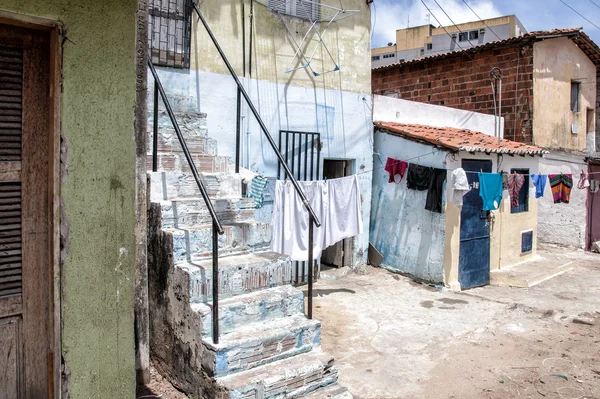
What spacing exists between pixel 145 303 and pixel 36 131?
215cm

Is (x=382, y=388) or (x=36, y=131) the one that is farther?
(x=382, y=388)

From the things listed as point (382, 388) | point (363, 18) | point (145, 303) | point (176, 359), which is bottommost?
point (382, 388)

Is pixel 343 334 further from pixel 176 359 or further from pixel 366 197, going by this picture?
pixel 366 197

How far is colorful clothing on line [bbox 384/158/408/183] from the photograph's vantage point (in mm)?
9523

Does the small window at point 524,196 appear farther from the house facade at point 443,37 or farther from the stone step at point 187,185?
the house facade at point 443,37

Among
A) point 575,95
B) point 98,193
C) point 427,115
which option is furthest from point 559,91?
point 98,193

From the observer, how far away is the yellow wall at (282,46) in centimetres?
745

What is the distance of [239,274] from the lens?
14.3ft

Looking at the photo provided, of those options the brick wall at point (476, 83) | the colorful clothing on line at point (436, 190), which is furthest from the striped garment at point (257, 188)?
the brick wall at point (476, 83)

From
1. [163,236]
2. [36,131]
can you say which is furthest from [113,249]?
[163,236]

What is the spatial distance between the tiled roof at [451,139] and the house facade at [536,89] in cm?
311

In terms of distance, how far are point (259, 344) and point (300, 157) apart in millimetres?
4954

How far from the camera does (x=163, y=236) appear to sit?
176 inches

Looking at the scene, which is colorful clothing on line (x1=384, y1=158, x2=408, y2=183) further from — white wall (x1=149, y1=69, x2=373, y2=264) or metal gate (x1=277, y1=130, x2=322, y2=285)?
metal gate (x1=277, y1=130, x2=322, y2=285)
